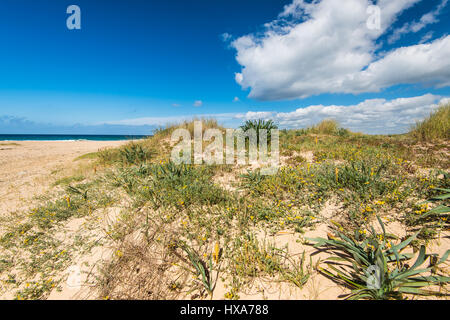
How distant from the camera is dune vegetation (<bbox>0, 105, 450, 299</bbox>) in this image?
1924 millimetres

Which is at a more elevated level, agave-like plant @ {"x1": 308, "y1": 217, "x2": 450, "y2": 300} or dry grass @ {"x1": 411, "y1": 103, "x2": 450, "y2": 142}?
dry grass @ {"x1": 411, "y1": 103, "x2": 450, "y2": 142}

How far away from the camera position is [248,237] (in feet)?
8.31

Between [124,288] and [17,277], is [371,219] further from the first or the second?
[17,277]

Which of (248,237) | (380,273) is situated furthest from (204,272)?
(380,273)

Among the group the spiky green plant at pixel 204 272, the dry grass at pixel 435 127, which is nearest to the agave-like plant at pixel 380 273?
the spiky green plant at pixel 204 272

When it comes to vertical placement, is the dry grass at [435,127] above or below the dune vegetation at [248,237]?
above

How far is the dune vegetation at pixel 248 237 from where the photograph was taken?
1.92 meters

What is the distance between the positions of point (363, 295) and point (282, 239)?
1.08 meters

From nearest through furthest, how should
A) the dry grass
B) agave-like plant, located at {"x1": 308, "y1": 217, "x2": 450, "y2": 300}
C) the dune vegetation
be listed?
agave-like plant, located at {"x1": 308, "y1": 217, "x2": 450, "y2": 300}
the dune vegetation
the dry grass

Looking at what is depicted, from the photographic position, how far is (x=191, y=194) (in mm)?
3627

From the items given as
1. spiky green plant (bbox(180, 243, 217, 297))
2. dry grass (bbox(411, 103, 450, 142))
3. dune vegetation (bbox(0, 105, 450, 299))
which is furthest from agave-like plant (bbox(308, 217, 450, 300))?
dry grass (bbox(411, 103, 450, 142))

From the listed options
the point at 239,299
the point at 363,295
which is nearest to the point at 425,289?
the point at 363,295

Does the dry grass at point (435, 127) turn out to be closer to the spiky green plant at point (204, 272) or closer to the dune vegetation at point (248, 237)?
the dune vegetation at point (248, 237)

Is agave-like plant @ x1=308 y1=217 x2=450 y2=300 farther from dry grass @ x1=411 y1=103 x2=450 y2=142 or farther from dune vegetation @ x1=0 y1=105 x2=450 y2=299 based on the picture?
dry grass @ x1=411 y1=103 x2=450 y2=142
